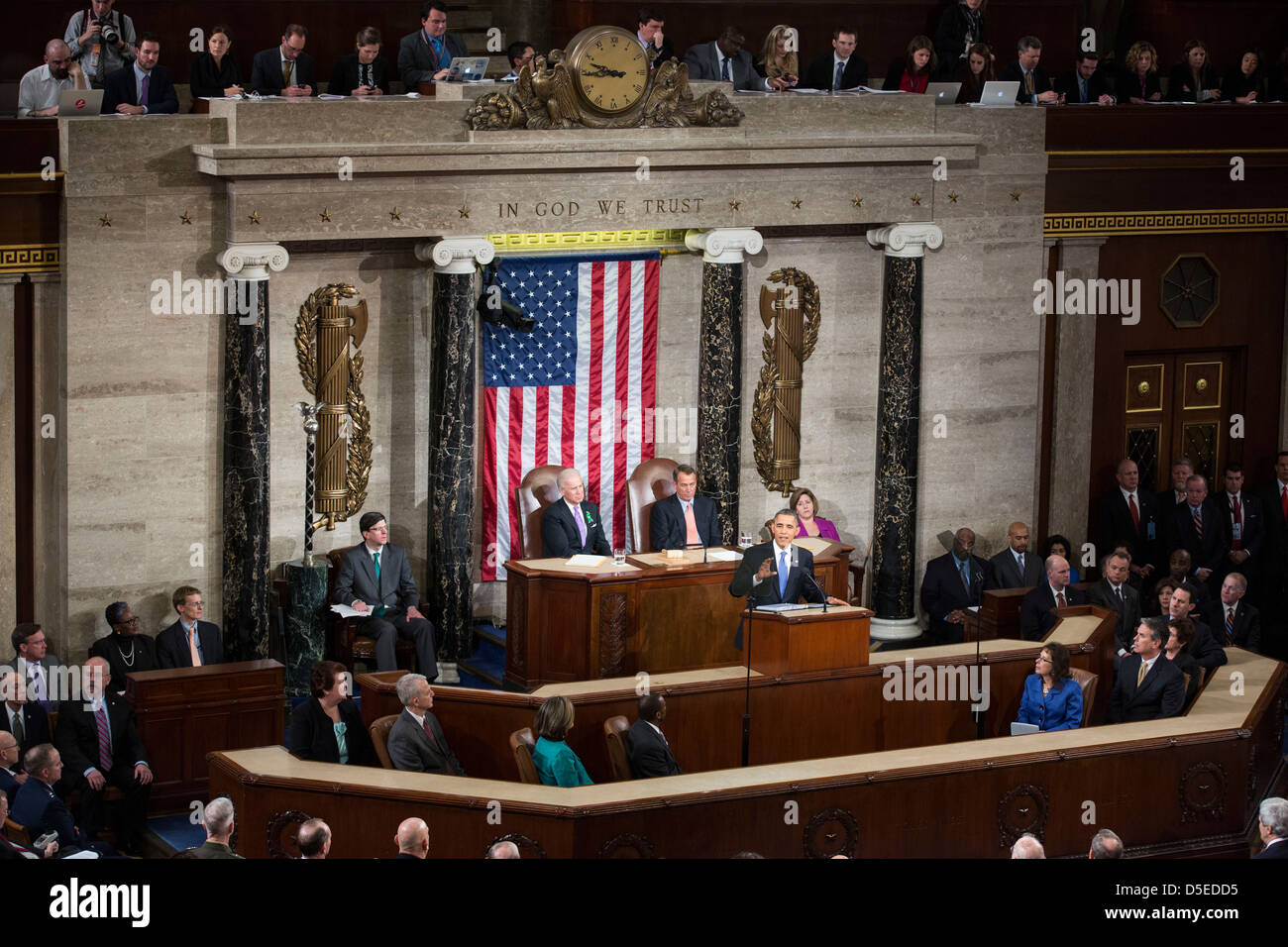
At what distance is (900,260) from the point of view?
50.2 ft

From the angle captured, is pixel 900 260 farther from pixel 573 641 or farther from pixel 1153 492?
pixel 573 641

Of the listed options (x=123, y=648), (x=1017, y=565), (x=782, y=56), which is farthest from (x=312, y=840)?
(x=782, y=56)

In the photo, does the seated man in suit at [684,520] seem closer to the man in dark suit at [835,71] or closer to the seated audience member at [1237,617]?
the man in dark suit at [835,71]

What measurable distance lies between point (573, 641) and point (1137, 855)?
4.19 m

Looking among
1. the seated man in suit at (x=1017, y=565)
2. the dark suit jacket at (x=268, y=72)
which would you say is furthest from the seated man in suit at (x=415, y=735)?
the seated man in suit at (x=1017, y=565)

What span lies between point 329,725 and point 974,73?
8240mm

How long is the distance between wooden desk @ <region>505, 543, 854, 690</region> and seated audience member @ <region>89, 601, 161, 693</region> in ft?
8.32

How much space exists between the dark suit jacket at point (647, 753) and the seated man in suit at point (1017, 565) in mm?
5167

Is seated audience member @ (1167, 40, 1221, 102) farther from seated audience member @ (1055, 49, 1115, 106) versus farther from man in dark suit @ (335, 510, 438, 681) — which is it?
man in dark suit @ (335, 510, 438, 681)

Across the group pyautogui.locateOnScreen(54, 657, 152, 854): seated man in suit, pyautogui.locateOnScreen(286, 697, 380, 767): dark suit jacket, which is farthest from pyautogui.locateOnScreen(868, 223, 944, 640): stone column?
pyautogui.locateOnScreen(54, 657, 152, 854): seated man in suit

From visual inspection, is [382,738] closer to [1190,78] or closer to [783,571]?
[783,571]

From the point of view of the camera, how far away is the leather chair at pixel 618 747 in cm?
1051

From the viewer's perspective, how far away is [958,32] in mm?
15922
